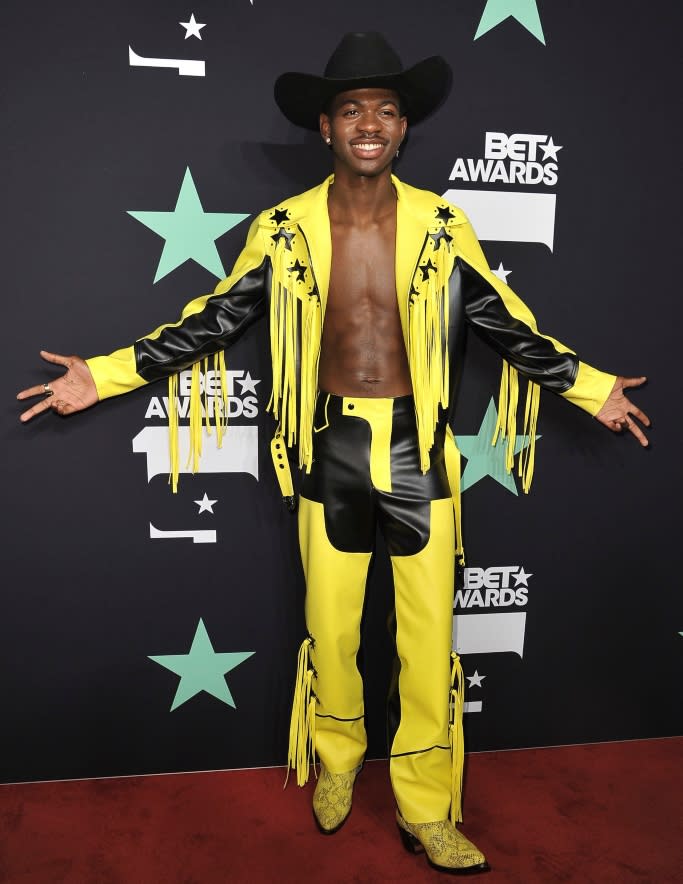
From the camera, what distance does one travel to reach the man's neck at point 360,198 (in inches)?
68.5

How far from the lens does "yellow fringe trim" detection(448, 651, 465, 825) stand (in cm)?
201

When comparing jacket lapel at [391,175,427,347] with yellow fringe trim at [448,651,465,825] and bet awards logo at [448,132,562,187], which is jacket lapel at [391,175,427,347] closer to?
bet awards logo at [448,132,562,187]

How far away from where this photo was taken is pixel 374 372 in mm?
1836

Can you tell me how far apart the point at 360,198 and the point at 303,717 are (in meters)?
1.33

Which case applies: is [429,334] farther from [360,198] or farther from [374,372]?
[360,198]

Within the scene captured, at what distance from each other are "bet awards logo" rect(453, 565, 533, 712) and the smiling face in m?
1.17

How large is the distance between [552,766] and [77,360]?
1.77 m

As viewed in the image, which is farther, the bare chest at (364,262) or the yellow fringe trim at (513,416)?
the yellow fringe trim at (513,416)

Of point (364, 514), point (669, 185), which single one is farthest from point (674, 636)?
point (669, 185)

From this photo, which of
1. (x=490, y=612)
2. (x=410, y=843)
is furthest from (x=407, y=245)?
(x=410, y=843)

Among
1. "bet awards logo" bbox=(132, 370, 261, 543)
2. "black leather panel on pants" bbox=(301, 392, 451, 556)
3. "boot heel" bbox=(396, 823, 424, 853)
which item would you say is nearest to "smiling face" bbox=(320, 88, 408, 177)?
"black leather panel on pants" bbox=(301, 392, 451, 556)

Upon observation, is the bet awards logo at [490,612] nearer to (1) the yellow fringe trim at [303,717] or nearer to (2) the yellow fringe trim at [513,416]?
(2) the yellow fringe trim at [513,416]

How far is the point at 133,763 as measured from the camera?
224cm

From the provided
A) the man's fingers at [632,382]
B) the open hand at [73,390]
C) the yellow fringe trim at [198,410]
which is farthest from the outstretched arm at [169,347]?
the man's fingers at [632,382]
